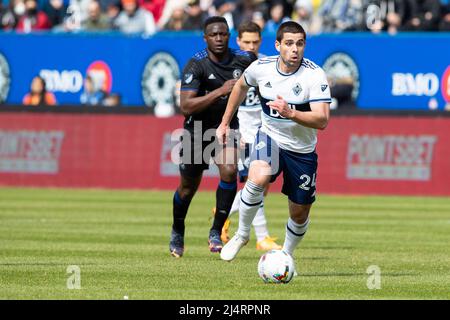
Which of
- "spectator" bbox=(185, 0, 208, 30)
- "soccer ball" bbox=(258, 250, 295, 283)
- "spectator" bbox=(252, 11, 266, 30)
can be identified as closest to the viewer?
"soccer ball" bbox=(258, 250, 295, 283)

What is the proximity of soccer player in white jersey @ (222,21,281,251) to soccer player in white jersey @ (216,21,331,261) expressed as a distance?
9.60ft

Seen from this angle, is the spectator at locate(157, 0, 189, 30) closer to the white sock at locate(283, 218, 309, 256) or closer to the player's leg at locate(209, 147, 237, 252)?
the player's leg at locate(209, 147, 237, 252)

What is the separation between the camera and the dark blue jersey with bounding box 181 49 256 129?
49.3ft

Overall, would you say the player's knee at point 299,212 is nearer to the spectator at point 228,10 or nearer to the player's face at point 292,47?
the player's face at point 292,47

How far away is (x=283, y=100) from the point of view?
12.1 meters

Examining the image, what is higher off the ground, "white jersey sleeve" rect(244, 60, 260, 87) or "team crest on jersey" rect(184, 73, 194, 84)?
"white jersey sleeve" rect(244, 60, 260, 87)

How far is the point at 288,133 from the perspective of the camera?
13109 mm

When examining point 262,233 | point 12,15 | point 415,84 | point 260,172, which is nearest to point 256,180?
point 260,172

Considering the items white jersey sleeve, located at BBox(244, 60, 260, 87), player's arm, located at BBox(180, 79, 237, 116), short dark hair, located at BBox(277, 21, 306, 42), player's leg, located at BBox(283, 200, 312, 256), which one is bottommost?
player's leg, located at BBox(283, 200, 312, 256)

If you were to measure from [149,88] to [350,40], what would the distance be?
5.17 m

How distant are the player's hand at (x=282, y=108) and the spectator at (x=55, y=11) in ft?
73.5

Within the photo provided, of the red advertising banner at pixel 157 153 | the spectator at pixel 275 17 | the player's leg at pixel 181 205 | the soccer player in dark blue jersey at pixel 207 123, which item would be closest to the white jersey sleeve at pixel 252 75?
the soccer player in dark blue jersey at pixel 207 123

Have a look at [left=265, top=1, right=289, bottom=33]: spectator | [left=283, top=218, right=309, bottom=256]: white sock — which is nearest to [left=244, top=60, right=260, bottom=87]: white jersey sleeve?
[left=283, top=218, right=309, bottom=256]: white sock

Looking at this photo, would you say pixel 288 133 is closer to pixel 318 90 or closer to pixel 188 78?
pixel 318 90
